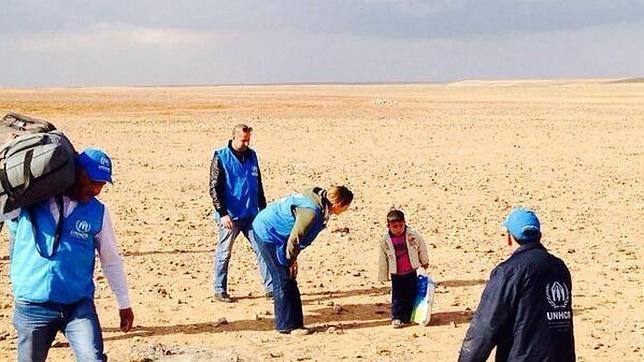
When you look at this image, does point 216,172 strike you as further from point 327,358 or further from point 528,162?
point 528,162

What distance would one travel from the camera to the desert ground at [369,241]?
7773mm

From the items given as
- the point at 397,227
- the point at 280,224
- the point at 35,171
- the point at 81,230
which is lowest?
the point at 397,227

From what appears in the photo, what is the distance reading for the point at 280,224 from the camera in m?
7.66

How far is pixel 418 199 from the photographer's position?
16.0 m

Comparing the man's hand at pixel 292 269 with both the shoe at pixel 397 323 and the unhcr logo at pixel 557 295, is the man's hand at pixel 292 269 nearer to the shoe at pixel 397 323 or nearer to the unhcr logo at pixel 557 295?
the shoe at pixel 397 323

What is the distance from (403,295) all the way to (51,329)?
4225 mm

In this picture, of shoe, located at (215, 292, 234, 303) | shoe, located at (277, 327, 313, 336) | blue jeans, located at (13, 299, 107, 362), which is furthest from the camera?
shoe, located at (215, 292, 234, 303)

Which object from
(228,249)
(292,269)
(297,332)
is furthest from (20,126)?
(228,249)

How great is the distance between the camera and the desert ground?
306 inches

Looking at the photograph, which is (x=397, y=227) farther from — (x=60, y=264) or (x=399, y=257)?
(x=60, y=264)

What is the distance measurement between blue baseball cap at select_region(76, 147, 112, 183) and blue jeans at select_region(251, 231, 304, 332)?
321cm

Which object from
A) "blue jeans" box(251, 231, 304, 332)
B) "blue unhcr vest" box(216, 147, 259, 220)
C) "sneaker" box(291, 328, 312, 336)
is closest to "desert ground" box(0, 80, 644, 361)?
"sneaker" box(291, 328, 312, 336)

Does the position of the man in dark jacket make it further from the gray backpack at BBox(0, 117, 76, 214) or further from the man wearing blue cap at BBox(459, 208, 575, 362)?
the man wearing blue cap at BBox(459, 208, 575, 362)

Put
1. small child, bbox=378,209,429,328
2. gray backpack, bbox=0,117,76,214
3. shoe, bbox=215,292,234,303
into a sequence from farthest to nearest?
1. shoe, bbox=215,292,234,303
2. small child, bbox=378,209,429,328
3. gray backpack, bbox=0,117,76,214
